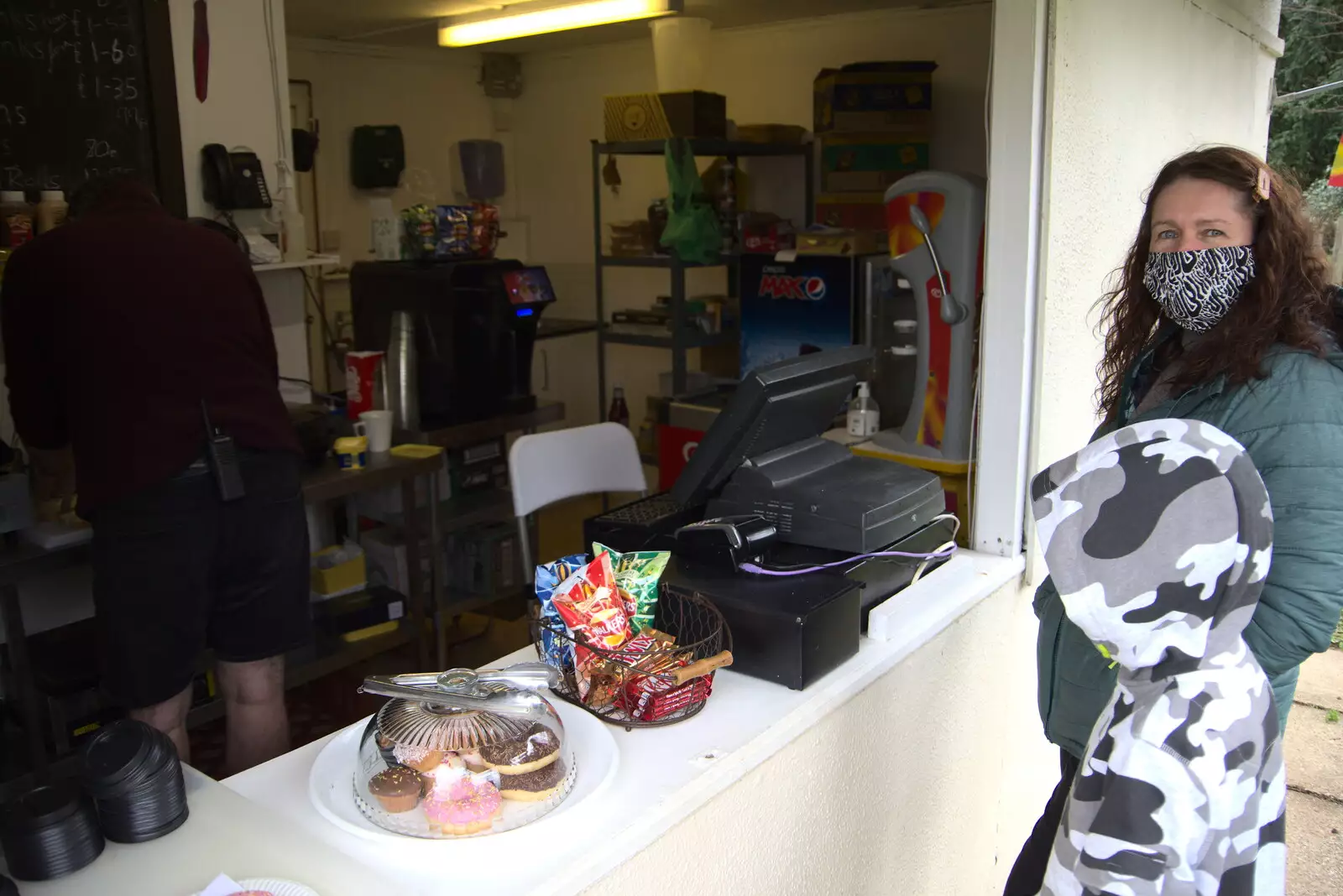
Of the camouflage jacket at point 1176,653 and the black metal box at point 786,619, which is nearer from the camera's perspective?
the camouflage jacket at point 1176,653

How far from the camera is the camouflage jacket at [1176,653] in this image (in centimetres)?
103

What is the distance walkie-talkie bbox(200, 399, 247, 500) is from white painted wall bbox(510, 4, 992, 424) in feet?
10.0

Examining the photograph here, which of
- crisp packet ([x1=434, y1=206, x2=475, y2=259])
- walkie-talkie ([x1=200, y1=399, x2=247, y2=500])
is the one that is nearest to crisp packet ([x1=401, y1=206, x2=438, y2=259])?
crisp packet ([x1=434, y1=206, x2=475, y2=259])

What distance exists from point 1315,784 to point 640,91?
4.43m

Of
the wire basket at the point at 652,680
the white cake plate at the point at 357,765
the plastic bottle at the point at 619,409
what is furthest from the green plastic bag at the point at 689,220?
the white cake plate at the point at 357,765

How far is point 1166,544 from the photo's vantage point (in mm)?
1039

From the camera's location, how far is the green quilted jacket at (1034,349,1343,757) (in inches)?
Answer: 49.6

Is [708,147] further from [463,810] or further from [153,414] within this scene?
[463,810]

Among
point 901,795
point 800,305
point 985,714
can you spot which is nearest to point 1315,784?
point 985,714

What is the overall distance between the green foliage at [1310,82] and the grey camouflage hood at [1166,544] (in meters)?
5.07

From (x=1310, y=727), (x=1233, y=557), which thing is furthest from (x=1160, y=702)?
(x=1310, y=727)

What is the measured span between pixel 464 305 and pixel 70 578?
4.41 feet

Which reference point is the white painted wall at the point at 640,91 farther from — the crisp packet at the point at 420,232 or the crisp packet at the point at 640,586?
the crisp packet at the point at 640,586

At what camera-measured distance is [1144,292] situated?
1630mm
